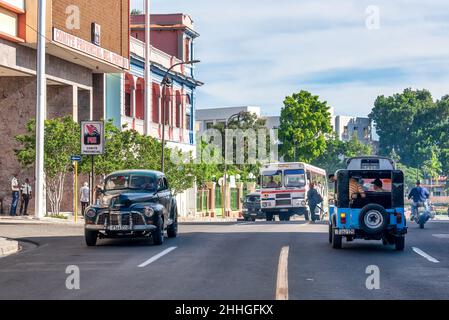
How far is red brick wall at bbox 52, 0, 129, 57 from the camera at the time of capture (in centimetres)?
4403

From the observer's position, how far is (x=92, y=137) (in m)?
37.3

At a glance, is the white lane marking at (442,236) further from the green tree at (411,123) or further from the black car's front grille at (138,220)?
the green tree at (411,123)

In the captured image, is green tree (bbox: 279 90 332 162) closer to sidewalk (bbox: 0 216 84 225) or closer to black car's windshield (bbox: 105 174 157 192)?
sidewalk (bbox: 0 216 84 225)

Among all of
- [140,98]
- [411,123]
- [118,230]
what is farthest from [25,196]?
[411,123]

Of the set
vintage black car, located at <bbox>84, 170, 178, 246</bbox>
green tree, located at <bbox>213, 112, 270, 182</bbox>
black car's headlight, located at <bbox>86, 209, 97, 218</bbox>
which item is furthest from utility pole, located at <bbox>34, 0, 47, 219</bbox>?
green tree, located at <bbox>213, 112, 270, 182</bbox>

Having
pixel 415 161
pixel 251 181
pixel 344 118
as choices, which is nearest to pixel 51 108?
pixel 251 181

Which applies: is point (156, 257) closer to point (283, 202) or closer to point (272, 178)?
point (283, 202)

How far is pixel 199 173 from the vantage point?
179ft

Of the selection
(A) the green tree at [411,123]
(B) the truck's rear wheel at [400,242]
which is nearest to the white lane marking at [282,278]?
(B) the truck's rear wheel at [400,242]

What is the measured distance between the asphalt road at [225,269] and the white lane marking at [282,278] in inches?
1.0

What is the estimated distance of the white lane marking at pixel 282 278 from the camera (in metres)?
12.7

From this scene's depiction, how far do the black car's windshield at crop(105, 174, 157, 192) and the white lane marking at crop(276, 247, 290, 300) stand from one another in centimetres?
538

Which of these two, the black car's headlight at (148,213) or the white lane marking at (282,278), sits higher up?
the black car's headlight at (148,213)

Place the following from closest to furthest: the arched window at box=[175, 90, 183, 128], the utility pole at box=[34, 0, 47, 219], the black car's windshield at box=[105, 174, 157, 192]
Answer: the black car's windshield at box=[105, 174, 157, 192], the utility pole at box=[34, 0, 47, 219], the arched window at box=[175, 90, 183, 128]
